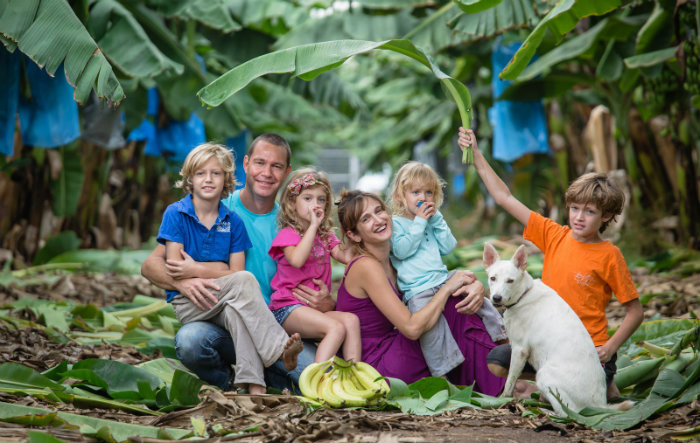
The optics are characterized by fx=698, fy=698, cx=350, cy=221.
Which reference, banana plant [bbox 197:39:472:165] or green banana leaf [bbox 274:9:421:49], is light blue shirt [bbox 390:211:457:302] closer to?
banana plant [bbox 197:39:472:165]

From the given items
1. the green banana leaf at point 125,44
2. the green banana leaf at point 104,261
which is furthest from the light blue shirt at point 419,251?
the green banana leaf at point 104,261

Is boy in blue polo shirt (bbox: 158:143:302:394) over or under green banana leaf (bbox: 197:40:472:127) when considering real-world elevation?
under

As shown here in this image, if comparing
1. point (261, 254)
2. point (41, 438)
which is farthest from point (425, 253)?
point (41, 438)

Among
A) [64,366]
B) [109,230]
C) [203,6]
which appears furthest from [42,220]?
[64,366]

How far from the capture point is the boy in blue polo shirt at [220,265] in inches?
133

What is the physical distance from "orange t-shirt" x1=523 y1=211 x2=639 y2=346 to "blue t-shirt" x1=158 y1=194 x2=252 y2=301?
1670mm

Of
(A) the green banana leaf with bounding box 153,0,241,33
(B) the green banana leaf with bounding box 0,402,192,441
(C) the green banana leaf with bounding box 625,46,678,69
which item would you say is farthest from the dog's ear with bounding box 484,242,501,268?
(A) the green banana leaf with bounding box 153,0,241,33

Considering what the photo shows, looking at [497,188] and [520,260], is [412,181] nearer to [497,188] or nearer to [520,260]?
[497,188]

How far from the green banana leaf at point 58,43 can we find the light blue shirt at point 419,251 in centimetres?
170

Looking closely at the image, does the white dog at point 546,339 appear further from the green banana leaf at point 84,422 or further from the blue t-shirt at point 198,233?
the green banana leaf at point 84,422

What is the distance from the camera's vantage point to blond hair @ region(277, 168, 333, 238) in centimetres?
364

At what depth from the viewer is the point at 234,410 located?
9.51 ft

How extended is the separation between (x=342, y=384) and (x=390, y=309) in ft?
1.58

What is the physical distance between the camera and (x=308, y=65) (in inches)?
131
